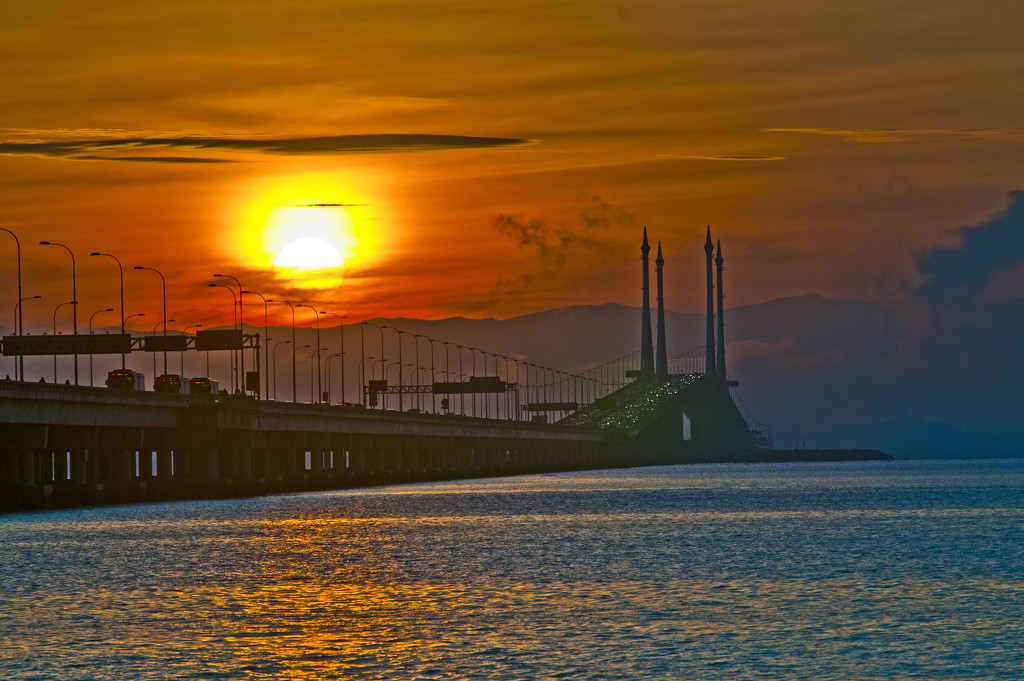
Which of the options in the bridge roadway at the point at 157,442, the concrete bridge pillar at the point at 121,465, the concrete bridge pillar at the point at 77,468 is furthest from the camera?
the concrete bridge pillar at the point at 121,465

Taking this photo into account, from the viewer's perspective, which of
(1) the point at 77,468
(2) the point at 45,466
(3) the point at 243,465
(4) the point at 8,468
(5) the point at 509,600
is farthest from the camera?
(3) the point at 243,465

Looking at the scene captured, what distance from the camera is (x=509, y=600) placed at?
48781 millimetres

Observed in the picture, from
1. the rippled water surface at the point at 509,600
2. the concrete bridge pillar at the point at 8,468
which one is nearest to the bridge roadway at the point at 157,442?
the concrete bridge pillar at the point at 8,468

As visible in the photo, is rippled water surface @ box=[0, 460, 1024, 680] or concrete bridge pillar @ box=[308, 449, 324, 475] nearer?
rippled water surface @ box=[0, 460, 1024, 680]

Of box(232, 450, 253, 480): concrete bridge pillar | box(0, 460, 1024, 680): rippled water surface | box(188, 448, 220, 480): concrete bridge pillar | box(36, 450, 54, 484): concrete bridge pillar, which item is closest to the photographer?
box(0, 460, 1024, 680): rippled water surface

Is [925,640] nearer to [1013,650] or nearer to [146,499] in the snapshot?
[1013,650]

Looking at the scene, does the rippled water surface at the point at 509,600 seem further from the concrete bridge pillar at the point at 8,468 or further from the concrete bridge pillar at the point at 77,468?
the concrete bridge pillar at the point at 77,468

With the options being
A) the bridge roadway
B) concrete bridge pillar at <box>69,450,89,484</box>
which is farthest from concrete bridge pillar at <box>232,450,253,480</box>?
concrete bridge pillar at <box>69,450,89,484</box>

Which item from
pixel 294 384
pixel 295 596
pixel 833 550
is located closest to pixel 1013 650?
pixel 295 596

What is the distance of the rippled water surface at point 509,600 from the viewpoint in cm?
3600

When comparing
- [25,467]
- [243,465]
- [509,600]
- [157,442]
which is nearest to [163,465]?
[243,465]

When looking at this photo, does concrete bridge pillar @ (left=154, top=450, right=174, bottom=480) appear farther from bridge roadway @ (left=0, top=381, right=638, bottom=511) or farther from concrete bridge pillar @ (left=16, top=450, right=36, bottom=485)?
concrete bridge pillar @ (left=16, top=450, right=36, bottom=485)

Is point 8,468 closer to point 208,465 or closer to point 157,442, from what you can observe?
point 157,442

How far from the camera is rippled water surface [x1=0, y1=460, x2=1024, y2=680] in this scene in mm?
36000
